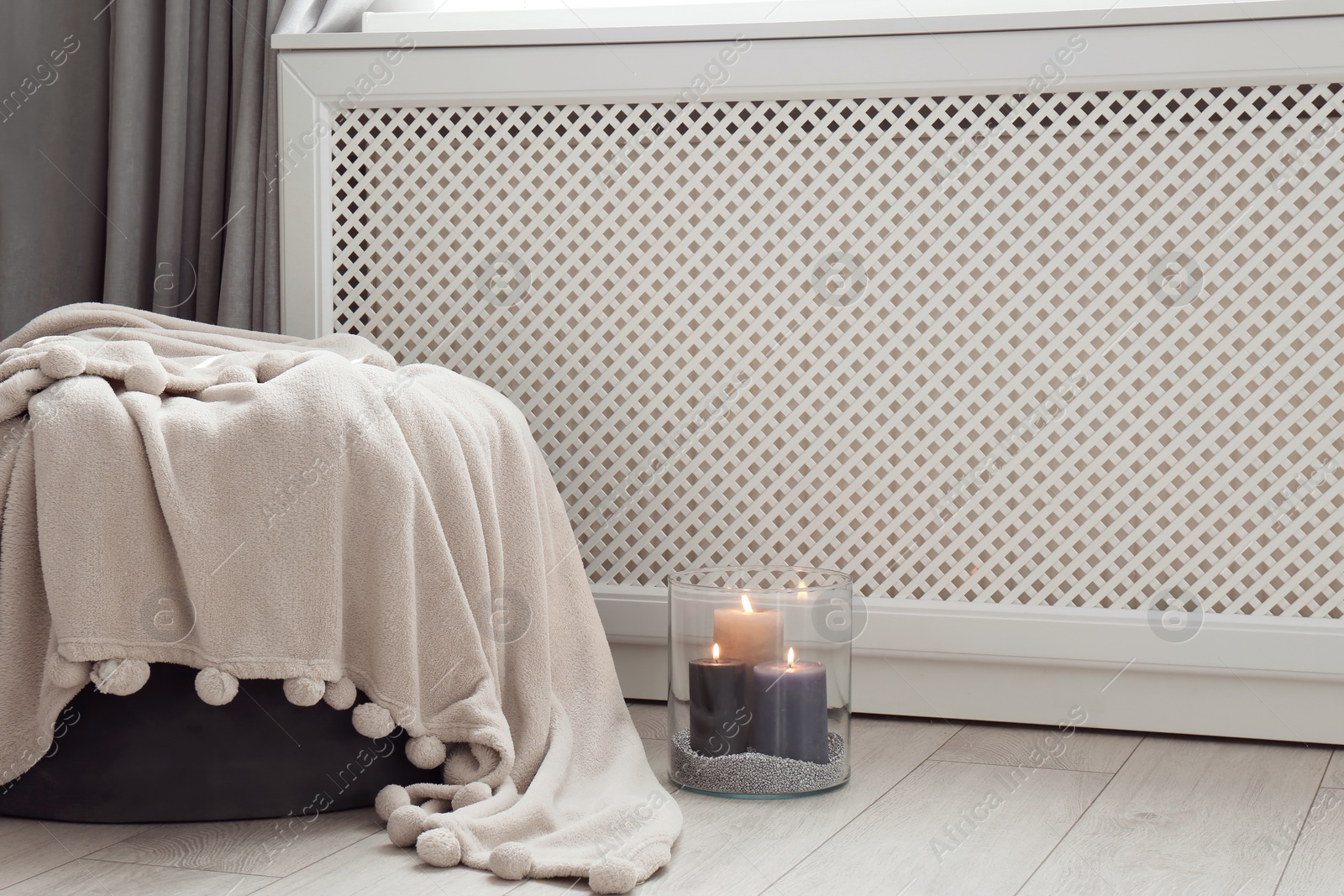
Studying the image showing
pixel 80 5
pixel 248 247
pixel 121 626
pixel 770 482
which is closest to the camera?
pixel 121 626

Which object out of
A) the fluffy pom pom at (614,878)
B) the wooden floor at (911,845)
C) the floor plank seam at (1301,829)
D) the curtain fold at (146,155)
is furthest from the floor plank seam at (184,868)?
the curtain fold at (146,155)

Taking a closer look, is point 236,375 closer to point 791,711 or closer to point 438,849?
point 438,849

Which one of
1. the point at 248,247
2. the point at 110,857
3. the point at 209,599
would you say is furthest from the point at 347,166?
the point at 110,857

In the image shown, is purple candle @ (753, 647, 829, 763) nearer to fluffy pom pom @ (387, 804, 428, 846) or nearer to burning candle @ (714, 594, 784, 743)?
burning candle @ (714, 594, 784, 743)

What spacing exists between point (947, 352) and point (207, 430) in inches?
39.1

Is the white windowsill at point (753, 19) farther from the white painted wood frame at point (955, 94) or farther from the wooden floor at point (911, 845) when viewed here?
the wooden floor at point (911, 845)

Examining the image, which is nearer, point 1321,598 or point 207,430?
point 207,430

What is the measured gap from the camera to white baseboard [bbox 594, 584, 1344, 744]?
59.6 inches

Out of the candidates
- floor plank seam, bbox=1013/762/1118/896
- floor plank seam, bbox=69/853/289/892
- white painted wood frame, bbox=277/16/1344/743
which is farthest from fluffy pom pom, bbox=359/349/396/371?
floor plank seam, bbox=1013/762/1118/896

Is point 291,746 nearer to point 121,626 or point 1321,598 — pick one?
point 121,626

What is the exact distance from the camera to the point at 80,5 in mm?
2025

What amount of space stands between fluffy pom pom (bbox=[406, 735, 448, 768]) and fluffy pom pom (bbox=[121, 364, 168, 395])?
1.43 ft

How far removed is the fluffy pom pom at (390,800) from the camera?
3.81ft

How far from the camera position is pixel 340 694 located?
1130 millimetres
